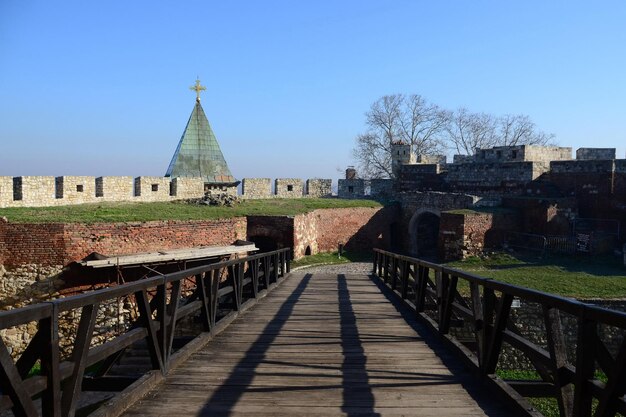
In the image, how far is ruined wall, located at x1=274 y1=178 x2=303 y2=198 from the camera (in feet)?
83.1

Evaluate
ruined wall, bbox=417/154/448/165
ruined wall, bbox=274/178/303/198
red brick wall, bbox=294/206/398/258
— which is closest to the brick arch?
red brick wall, bbox=294/206/398/258

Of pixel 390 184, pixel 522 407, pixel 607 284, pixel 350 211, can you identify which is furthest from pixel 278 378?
pixel 390 184

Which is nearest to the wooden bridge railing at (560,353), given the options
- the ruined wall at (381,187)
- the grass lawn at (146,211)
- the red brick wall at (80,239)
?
the red brick wall at (80,239)

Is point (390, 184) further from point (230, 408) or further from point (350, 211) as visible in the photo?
point (230, 408)

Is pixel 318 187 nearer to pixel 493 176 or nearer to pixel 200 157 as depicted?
pixel 200 157

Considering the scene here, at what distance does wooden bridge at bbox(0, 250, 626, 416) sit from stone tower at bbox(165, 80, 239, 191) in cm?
1680

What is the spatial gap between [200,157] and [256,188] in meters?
2.93

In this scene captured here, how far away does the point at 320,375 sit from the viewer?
13.8ft

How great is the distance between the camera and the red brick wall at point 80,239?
41.5 feet

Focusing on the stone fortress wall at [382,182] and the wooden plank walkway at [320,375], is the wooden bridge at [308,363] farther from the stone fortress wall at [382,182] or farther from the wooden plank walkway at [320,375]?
the stone fortress wall at [382,182]

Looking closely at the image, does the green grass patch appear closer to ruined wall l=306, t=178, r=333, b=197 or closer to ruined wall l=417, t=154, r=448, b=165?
ruined wall l=306, t=178, r=333, b=197

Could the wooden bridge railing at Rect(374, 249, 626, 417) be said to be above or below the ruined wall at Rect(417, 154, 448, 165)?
below

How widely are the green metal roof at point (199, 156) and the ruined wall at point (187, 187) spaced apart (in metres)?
1.37

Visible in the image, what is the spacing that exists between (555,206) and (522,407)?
1948cm
